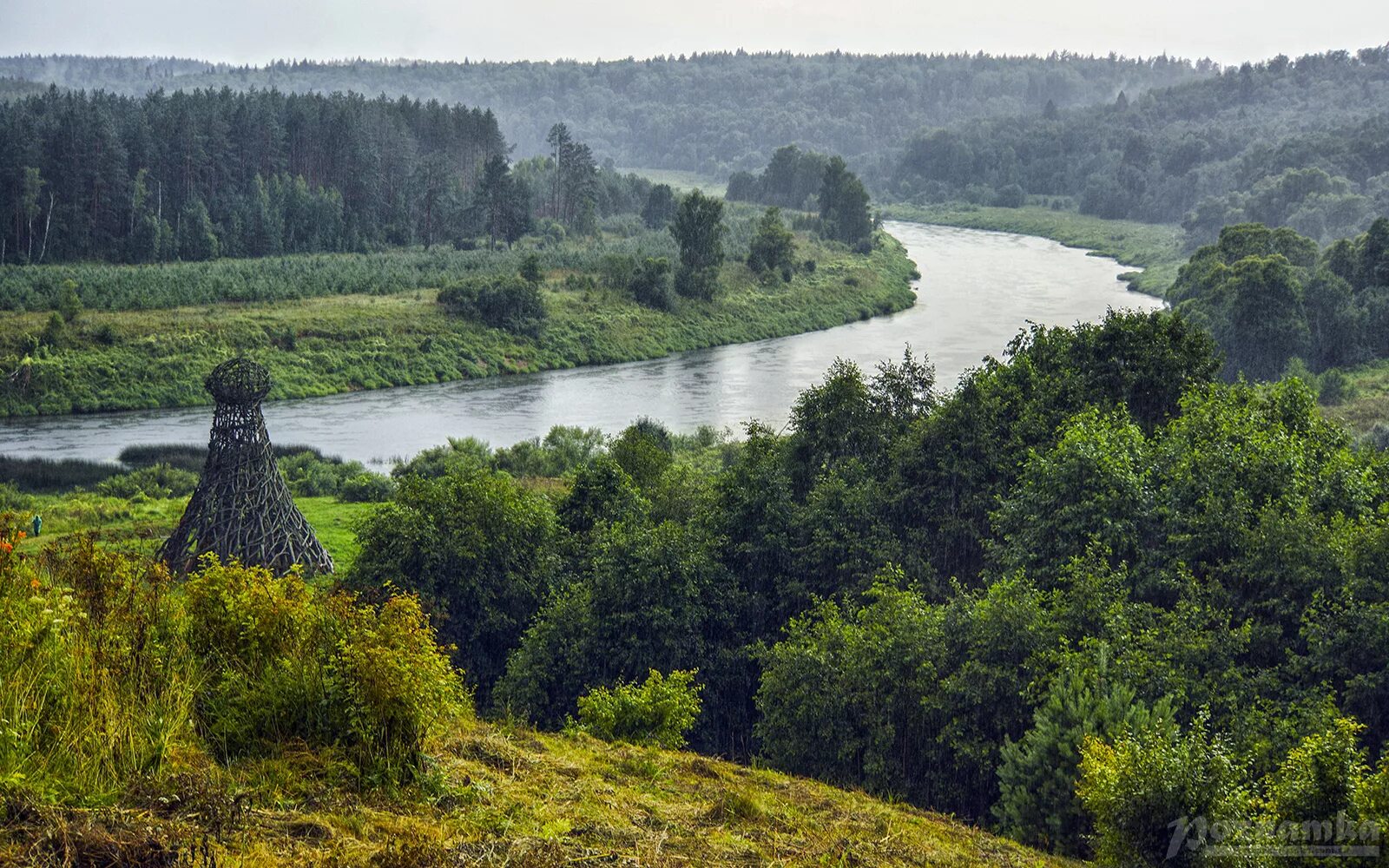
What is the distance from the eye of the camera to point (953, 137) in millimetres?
185375

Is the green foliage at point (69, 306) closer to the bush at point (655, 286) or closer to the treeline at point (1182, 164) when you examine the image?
the bush at point (655, 286)

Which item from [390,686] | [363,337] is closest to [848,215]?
[363,337]

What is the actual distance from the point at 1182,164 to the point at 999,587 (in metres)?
150

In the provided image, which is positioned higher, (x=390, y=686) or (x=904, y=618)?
(x=390, y=686)

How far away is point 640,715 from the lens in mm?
16719

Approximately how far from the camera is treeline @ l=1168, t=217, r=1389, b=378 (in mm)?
61906

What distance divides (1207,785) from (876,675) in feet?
21.8

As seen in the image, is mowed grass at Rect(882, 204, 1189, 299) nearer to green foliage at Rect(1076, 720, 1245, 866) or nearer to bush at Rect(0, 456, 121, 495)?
bush at Rect(0, 456, 121, 495)

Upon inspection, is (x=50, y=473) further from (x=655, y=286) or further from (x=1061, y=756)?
(x=655, y=286)

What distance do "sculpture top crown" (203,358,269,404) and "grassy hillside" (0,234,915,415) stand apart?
3437 centimetres

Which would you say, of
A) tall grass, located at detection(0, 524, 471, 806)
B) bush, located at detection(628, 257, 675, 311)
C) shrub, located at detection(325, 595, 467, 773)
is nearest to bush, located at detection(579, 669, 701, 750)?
tall grass, located at detection(0, 524, 471, 806)

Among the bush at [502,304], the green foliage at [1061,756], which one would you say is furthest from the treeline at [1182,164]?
the green foliage at [1061,756]

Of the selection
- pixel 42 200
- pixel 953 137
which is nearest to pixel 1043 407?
pixel 42 200

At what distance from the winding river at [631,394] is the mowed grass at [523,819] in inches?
1442
